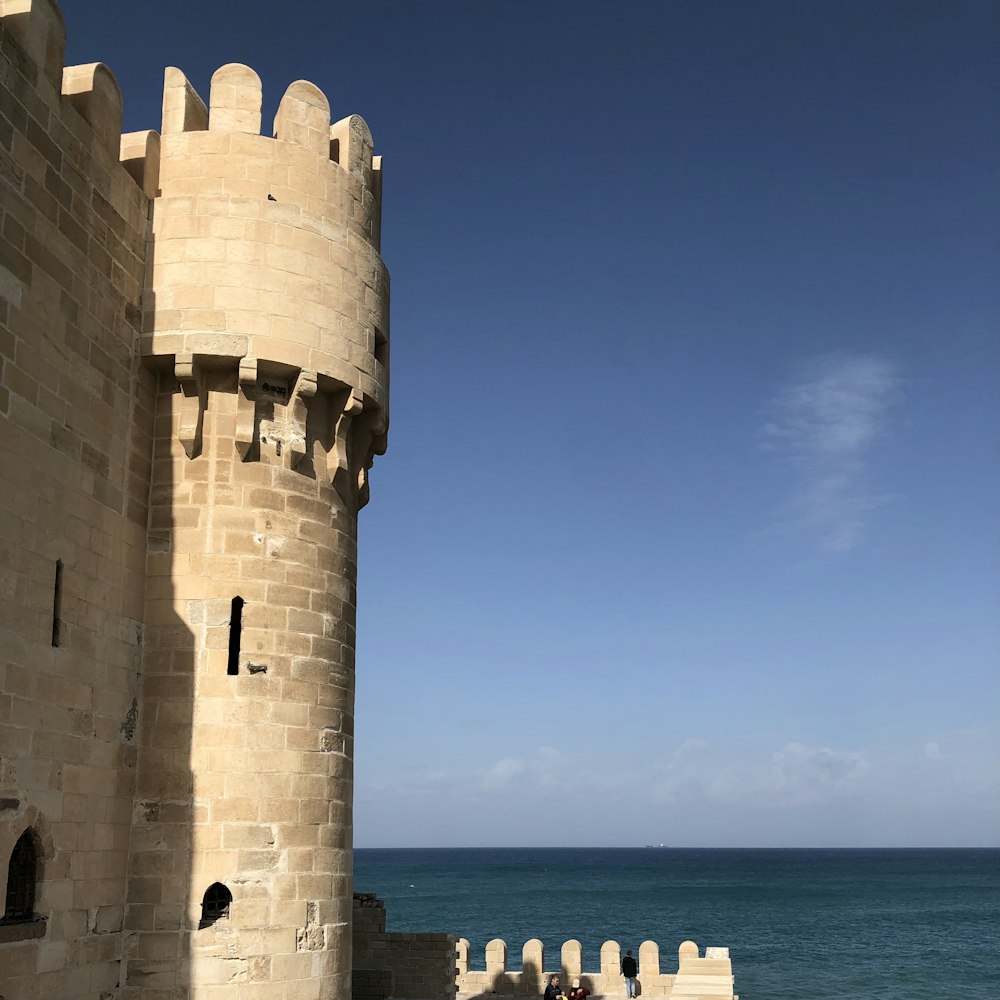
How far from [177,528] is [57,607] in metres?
1.84

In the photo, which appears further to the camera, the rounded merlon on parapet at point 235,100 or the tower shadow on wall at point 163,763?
the rounded merlon on parapet at point 235,100

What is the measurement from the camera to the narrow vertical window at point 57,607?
1008cm

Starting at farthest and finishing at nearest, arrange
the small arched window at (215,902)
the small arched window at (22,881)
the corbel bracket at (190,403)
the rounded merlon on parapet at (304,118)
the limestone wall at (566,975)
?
1. the limestone wall at (566,975)
2. the rounded merlon on parapet at (304,118)
3. the corbel bracket at (190,403)
4. the small arched window at (215,902)
5. the small arched window at (22,881)

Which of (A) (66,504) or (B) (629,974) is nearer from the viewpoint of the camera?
(A) (66,504)

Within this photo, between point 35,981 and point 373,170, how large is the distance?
378 inches

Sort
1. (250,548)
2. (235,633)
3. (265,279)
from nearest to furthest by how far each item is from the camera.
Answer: (235,633), (250,548), (265,279)

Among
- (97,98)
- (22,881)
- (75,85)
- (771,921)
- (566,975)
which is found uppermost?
(75,85)

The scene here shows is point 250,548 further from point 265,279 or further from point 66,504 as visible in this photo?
point 265,279

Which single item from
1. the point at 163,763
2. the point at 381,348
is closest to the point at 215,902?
the point at 163,763

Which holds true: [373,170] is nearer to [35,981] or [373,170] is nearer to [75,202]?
[75,202]

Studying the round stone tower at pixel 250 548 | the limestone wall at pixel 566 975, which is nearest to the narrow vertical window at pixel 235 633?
the round stone tower at pixel 250 548

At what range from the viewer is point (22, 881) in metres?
9.56

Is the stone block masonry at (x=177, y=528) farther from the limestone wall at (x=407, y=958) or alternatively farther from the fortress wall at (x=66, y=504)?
the limestone wall at (x=407, y=958)

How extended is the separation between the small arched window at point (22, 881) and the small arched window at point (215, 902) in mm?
1793
